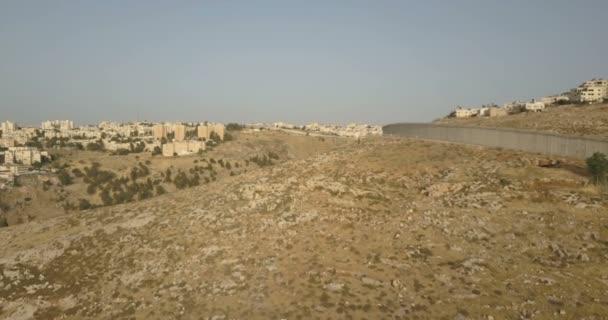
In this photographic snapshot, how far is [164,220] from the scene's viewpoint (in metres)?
17.1

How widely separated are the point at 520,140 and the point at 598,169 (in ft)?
17.2

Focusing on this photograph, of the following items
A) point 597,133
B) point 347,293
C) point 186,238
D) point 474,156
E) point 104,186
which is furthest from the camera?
point 104,186

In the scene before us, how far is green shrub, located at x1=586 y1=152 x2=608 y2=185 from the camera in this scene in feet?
49.3

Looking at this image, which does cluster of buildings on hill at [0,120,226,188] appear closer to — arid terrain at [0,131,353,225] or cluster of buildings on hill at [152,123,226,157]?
cluster of buildings on hill at [152,123,226,157]

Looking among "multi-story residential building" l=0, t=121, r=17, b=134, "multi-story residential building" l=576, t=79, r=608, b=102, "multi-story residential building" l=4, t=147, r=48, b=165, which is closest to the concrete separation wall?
"multi-story residential building" l=576, t=79, r=608, b=102

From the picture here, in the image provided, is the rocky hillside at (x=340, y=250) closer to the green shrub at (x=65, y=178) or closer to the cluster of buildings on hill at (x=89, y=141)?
the green shrub at (x=65, y=178)

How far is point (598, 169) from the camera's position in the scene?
49.5 ft

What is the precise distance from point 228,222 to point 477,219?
854 cm

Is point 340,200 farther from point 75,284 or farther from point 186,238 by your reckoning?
point 75,284

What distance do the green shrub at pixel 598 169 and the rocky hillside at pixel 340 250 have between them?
1.84 feet

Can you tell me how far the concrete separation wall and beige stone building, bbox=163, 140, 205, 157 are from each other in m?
57.9

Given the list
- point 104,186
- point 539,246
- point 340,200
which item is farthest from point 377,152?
point 104,186

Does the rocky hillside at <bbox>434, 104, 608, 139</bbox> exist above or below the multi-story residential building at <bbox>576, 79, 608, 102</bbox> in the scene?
below

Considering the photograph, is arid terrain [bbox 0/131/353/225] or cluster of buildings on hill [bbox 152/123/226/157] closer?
arid terrain [bbox 0/131/353/225]
